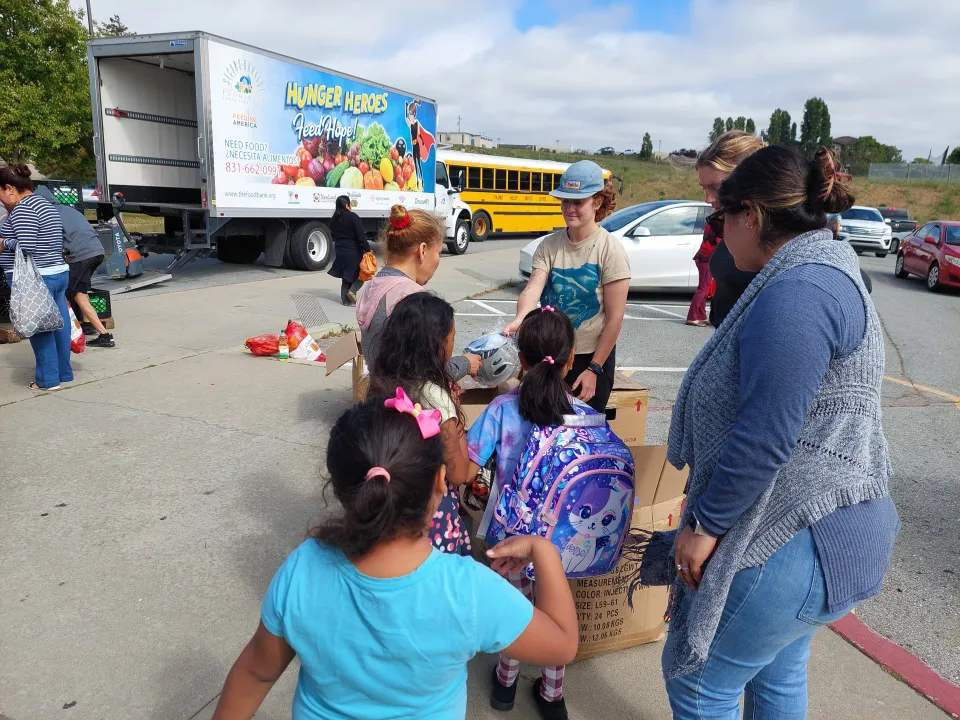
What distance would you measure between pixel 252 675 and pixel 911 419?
6.03 m

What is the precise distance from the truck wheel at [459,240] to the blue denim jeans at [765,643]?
1691 centimetres

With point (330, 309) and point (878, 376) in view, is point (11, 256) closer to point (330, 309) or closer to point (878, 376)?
point (330, 309)

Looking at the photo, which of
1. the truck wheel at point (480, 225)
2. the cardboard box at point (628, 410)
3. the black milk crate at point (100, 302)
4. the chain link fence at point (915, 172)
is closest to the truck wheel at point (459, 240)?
the truck wheel at point (480, 225)

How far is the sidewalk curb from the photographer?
2.56 meters

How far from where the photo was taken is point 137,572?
3197 millimetres

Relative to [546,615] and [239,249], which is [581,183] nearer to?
[546,615]

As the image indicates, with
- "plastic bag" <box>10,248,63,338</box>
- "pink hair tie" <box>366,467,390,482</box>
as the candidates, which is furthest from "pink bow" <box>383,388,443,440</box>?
"plastic bag" <box>10,248,63,338</box>

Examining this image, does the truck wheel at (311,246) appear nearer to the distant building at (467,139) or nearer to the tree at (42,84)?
the tree at (42,84)

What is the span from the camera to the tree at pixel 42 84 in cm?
2066

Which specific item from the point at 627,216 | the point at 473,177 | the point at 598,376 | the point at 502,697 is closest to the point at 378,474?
the point at 502,697

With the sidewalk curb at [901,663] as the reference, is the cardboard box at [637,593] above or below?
above

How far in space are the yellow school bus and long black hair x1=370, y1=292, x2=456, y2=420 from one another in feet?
55.9

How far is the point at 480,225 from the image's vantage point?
2206cm

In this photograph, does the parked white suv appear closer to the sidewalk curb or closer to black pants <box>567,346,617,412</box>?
black pants <box>567,346,617,412</box>
